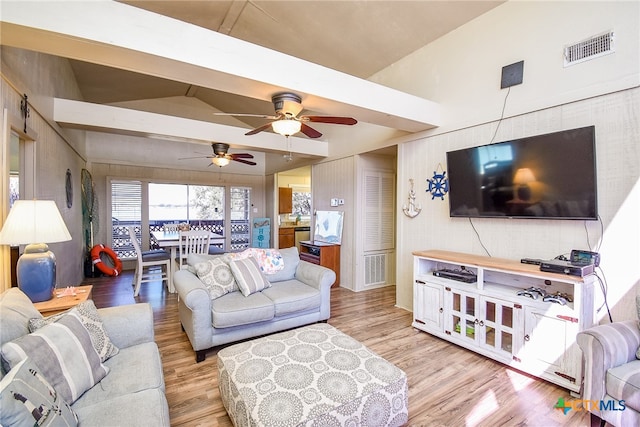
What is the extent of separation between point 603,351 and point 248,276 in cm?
278

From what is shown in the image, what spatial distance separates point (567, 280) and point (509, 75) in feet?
6.39

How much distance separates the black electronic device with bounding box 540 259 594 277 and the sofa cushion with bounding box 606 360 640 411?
595 mm

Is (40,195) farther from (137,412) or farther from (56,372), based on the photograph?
(137,412)

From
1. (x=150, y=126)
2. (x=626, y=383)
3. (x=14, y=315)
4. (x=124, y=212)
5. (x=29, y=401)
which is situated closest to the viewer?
(x=29, y=401)

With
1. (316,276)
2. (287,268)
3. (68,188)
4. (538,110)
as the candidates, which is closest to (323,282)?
(316,276)

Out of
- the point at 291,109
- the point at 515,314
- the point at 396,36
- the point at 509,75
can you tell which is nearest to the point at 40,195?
the point at 291,109

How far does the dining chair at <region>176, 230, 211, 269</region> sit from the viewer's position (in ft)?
15.2

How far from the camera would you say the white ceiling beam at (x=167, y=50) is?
1716mm

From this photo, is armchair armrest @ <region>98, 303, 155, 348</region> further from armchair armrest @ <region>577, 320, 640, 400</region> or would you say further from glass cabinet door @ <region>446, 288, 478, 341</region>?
armchair armrest @ <region>577, 320, 640, 400</region>

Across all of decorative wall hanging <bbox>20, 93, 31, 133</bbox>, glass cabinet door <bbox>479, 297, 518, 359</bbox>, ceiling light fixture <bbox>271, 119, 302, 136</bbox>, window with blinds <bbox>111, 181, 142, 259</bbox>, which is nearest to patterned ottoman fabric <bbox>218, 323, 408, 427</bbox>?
glass cabinet door <bbox>479, 297, 518, 359</bbox>

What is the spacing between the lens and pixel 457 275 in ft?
9.88

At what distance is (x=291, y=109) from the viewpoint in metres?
2.65

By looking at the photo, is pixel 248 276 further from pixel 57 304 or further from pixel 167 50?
pixel 167 50

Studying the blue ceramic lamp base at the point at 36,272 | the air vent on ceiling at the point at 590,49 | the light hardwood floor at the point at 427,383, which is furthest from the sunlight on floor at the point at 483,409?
→ the blue ceramic lamp base at the point at 36,272
